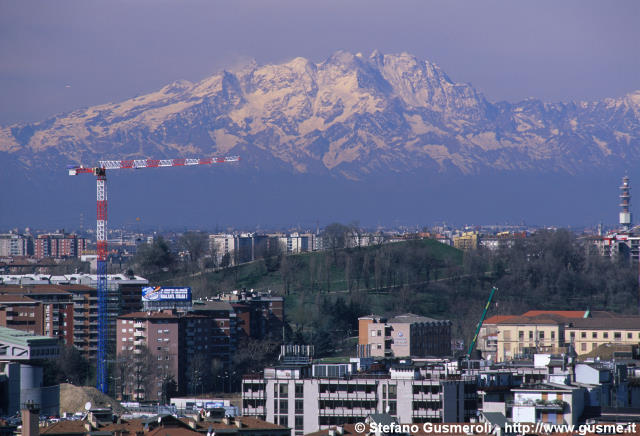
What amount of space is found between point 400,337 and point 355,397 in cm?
4467

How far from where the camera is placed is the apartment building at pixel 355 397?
35656 mm

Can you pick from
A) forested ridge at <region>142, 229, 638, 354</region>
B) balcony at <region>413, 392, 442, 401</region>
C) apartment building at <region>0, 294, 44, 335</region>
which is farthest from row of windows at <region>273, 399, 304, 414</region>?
forested ridge at <region>142, 229, 638, 354</region>

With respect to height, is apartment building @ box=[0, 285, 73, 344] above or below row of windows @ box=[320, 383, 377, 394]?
above

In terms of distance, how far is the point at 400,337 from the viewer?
266 feet

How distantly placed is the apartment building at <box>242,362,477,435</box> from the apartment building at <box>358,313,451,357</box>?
134 ft

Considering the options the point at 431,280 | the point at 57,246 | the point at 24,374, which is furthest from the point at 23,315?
the point at 57,246

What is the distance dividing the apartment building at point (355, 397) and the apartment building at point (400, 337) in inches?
1612

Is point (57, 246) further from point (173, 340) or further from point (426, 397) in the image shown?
point (426, 397)

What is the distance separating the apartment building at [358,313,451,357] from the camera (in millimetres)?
80188

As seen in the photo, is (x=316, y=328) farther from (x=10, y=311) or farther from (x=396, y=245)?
(x=396, y=245)

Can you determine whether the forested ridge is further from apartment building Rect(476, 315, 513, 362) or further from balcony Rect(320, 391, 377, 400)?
balcony Rect(320, 391, 377, 400)

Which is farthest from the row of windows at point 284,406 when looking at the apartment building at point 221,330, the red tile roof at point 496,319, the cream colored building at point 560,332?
the red tile roof at point 496,319

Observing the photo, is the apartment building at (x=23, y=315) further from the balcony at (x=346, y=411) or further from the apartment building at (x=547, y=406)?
the apartment building at (x=547, y=406)

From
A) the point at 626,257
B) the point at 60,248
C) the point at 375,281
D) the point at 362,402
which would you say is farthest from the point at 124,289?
the point at 60,248
